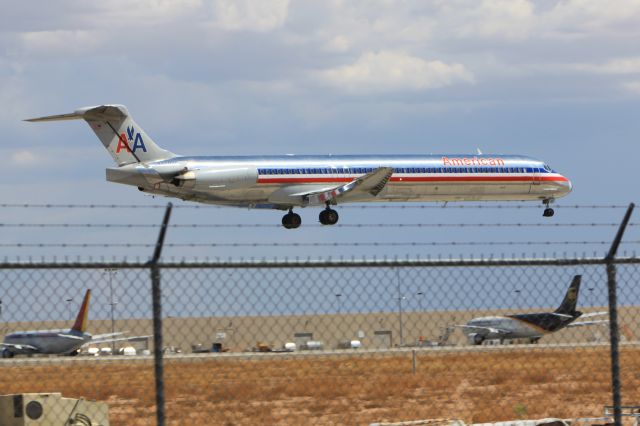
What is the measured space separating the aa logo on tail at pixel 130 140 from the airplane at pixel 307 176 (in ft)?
0.13

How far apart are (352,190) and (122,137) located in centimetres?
963

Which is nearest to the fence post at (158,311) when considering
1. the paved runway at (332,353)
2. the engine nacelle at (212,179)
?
the paved runway at (332,353)

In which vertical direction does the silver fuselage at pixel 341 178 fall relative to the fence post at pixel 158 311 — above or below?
above

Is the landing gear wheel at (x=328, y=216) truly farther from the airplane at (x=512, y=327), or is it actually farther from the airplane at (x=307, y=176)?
the airplane at (x=512, y=327)

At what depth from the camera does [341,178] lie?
51.0 meters

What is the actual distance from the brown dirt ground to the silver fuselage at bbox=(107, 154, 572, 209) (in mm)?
17058

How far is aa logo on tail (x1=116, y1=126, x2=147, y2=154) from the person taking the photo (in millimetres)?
50562

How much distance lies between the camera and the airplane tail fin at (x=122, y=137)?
166 ft

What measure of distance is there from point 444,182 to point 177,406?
3192cm

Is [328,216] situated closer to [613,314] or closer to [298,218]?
[298,218]

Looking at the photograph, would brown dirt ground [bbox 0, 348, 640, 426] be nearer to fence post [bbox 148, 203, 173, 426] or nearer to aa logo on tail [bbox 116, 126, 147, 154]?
fence post [bbox 148, 203, 173, 426]

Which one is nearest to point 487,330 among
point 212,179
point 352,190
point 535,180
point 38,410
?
point 535,180

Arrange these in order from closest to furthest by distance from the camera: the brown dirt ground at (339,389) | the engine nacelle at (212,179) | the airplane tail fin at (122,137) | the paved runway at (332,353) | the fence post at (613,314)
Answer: the fence post at (613,314) → the paved runway at (332,353) → the brown dirt ground at (339,389) → the engine nacelle at (212,179) → the airplane tail fin at (122,137)

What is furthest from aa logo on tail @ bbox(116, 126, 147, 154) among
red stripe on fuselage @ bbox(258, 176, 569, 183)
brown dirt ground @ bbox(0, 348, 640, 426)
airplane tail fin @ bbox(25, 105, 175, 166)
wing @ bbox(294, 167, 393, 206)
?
brown dirt ground @ bbox(0, 348, 640, 426)
